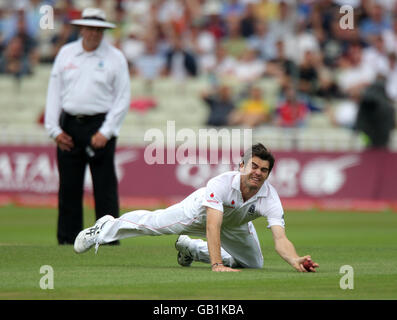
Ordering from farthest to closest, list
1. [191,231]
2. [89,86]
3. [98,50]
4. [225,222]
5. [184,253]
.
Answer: [98,50] < [89,86] < [184,253] < [191,231] < [225,222]

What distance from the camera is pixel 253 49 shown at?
2438cm

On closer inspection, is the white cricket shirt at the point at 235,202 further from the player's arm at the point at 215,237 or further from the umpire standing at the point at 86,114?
the umpire standing at the point at 86,114

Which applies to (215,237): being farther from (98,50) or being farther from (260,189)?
(98,50)

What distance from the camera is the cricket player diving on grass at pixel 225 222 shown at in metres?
9.62

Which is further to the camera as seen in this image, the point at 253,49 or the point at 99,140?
the point at 253,49

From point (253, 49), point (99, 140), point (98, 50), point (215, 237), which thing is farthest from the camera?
point (253, 49)

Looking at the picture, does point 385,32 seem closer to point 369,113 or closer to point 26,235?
point 369,113

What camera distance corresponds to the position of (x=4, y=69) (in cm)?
2556

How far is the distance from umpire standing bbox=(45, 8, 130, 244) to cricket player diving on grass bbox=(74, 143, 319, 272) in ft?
6.27

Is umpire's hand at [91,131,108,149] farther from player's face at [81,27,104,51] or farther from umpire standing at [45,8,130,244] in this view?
player's face at [81,27,104,51]

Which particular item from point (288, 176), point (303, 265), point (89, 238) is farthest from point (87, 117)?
point (288, 176)

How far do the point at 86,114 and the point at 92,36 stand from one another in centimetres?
95

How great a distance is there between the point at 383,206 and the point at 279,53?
4668 mm
